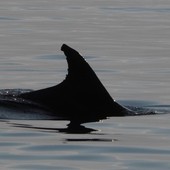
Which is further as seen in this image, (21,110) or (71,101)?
(71,101)

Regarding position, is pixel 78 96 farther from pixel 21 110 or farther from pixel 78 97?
pixel 21 110

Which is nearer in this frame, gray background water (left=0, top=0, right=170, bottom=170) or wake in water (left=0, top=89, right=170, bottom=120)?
gray background water (left=0, top=0, right=170, bottom=170)

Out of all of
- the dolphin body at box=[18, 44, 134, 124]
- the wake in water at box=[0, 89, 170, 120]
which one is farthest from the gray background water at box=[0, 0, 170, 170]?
the dolphin body at box=[18, 44, 134, 124]

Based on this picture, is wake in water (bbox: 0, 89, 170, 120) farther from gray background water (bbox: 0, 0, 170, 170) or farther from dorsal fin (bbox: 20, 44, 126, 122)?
gray background water (bbox: 0, 0, 170, 170)

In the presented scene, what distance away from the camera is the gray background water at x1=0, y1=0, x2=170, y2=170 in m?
12.8

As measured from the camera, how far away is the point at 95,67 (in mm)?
21781

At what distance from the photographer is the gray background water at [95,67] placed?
41.9ft

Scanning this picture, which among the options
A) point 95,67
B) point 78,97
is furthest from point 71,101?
point 95,67

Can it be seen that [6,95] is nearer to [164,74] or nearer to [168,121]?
[168,121]

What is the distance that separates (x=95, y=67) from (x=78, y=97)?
641 centimetres

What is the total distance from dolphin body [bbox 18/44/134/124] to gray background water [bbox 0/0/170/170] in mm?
374

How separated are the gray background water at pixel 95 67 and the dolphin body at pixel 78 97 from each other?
37 cm

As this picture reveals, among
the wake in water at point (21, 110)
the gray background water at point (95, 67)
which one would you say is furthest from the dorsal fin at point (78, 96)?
the gray background water at point (95, 67)

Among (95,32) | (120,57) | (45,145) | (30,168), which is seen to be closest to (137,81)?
(120,57)
